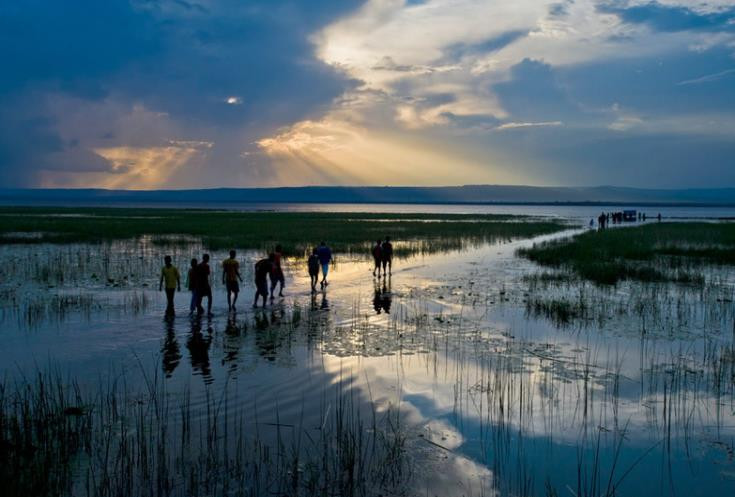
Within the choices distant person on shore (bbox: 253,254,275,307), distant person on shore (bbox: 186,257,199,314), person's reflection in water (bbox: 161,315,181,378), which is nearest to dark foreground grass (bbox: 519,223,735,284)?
distant person on shore (bbox: 253,254,275,307)

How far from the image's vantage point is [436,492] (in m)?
6.60

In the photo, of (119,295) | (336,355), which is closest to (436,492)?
(336,355)

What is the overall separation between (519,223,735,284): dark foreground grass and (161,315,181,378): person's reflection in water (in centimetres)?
1863

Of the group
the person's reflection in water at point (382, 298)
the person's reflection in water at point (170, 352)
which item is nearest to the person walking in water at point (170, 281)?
Answer: the person's reflection in water at point (170, 352)

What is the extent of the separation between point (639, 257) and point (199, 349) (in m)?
29.2

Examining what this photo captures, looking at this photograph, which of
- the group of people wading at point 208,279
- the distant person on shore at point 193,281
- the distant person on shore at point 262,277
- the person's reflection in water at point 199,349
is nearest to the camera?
the person's reflection in water at point 199,349

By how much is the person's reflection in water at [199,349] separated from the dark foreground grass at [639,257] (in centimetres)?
1783

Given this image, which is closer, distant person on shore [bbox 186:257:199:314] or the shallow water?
the shallow water

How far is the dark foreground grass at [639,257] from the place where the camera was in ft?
83.4

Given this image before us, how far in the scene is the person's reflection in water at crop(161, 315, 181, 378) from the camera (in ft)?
36.0

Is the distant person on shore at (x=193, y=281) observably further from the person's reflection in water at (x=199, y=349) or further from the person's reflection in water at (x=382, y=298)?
the person's reflection in water at (x=382, y=298)

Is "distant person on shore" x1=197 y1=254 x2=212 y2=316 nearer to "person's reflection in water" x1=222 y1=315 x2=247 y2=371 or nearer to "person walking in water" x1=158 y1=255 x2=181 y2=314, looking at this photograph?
"person walking in water" x1=158 y1=255 x2=181 y2=314

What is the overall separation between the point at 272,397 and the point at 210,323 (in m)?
6.61

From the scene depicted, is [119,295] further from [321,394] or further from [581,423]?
[581,423]
